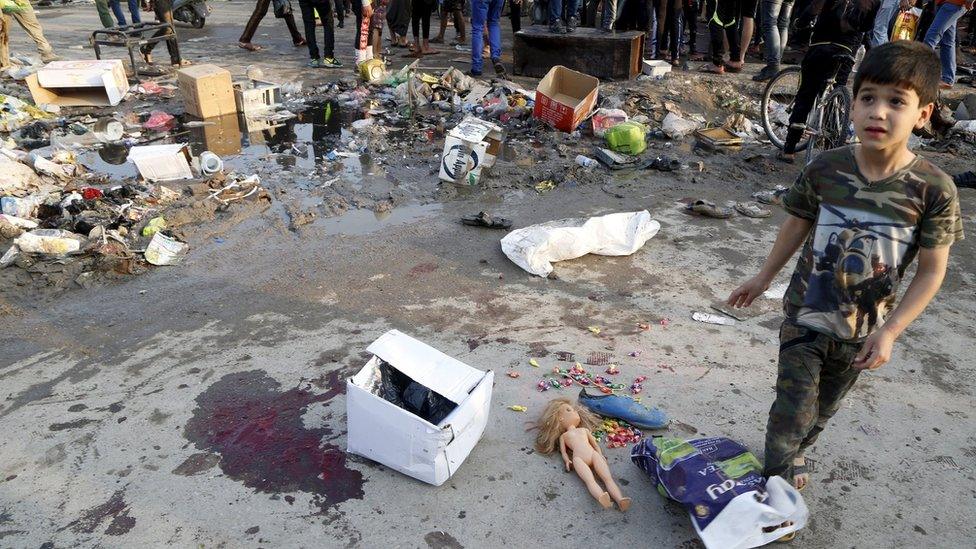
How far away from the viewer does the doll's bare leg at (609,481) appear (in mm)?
2348

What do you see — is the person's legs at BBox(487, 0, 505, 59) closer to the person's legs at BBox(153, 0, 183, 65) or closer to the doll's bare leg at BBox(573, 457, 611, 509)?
the person's legs at BBox(153, 0, 183, 65)

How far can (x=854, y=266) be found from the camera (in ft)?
6.63

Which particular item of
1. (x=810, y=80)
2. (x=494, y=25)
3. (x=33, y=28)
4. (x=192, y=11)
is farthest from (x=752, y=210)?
(x=192, y=11)

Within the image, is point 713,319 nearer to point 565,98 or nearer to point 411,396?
point 411,396

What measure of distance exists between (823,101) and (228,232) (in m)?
5.36

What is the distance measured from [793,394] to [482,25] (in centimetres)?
779

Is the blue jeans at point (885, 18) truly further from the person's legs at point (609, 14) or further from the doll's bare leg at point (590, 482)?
the doll's bare leg at point (590, 482)

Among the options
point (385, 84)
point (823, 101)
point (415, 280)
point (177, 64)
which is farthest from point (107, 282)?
point (177, 64)

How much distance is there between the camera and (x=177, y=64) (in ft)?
32.2

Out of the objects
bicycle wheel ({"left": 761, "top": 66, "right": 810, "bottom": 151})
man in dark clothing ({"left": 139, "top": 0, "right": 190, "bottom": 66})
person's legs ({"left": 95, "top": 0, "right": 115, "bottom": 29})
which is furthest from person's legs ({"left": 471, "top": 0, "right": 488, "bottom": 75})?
person's legs ({"left": 95, "top": 0, "right": 115, "bottom": 29})

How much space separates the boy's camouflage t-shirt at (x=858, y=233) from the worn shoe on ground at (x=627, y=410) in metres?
0.79

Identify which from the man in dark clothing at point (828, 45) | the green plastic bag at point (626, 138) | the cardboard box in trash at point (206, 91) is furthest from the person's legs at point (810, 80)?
the cardboard box in trash at point (206, 91)

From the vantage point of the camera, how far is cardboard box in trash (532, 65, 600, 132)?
675 cm

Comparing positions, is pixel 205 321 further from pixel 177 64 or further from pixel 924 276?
pixel 177 64
